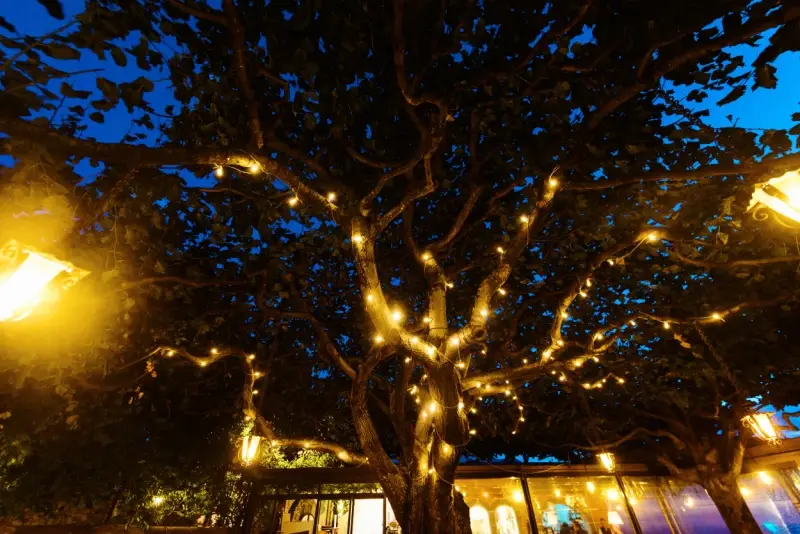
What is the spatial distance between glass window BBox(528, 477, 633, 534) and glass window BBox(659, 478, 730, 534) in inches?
63.4

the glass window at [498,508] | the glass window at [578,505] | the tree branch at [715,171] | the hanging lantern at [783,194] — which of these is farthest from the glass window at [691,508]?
Answer: the hanging lantern at [783,194]

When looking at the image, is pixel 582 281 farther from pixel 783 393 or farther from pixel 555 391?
pixel 783 393

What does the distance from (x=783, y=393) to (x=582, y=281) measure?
841 centimetres

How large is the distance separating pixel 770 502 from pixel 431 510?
13735 millimetres

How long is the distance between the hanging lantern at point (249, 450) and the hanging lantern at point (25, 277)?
368 centimetres

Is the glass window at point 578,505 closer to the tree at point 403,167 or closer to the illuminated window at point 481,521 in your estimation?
the illuminated window at point 481,521

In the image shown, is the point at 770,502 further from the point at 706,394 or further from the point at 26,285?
the point at 26,285

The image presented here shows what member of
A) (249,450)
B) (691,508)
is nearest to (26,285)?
(249,450)

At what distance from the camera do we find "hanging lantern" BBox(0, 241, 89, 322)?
2391mm

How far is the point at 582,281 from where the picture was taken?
4.77 meters

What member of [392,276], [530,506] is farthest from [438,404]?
[530,506]

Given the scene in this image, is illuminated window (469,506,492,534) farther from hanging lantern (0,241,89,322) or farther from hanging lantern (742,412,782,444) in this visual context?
hanging lantern (0,241,89,322)

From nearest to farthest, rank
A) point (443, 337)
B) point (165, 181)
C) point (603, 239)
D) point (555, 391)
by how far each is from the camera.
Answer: point (165, 181)
point (443, 337)
point (603, 239)
point (555, 391)

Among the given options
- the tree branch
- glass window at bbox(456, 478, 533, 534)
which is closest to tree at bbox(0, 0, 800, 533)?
the tree branch
